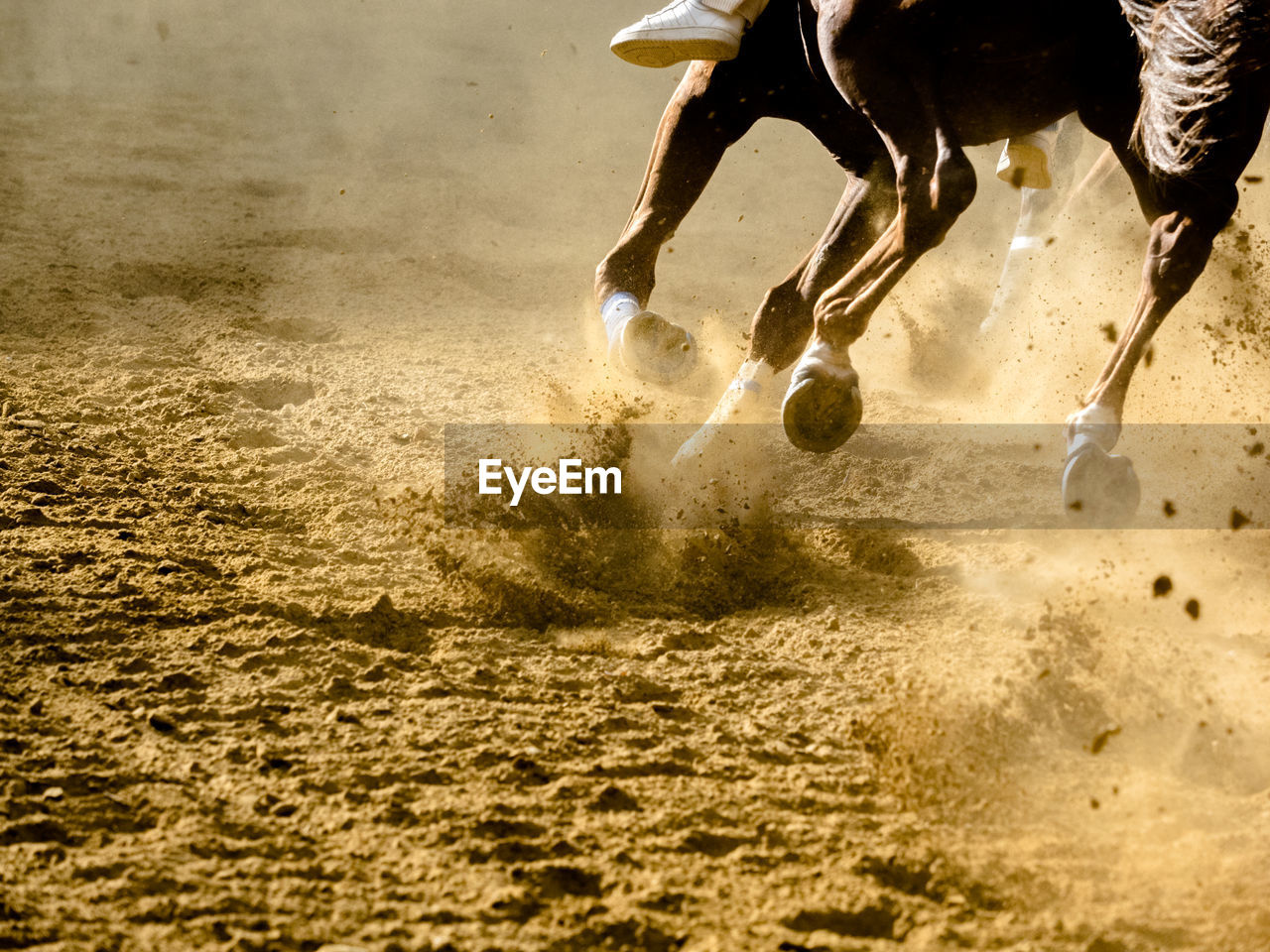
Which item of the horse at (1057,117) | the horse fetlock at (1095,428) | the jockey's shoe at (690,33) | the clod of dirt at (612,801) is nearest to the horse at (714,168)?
the jockey's shoe at (690,33)

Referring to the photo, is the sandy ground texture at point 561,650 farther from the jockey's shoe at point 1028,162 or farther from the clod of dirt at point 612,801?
the jockey's shoe at point 1028,162

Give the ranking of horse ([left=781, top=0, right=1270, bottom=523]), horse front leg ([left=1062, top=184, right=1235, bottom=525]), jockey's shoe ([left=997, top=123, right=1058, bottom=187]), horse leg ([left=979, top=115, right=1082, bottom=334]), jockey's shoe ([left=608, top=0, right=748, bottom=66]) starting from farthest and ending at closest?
horse leg ([left=979, top=115, right=1082, bottom=334]) → jockey's shoe ([left=997, top=123, right=1058, bottom=187]) → jockey's shoe ([left=608, top=0, right=748, bottom=66]) → horse front leg ([left=1062, top=184, right=1235, bottom=525]) → horse ([left=781, top=0, right=1270, bottom=523])

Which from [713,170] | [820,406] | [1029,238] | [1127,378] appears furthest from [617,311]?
[1029,238]

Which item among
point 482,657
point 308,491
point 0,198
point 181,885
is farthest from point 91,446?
point 0,198

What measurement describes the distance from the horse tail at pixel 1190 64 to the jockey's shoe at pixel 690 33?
108 centimetres

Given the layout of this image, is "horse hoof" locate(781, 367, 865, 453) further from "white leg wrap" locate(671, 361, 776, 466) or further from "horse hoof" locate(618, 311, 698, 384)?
"white leg wrap" locate(671, 361, 776, 466)

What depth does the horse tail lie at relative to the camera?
91.7 inches

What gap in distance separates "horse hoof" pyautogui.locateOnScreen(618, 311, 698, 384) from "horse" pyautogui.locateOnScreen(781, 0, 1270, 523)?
1.32ft

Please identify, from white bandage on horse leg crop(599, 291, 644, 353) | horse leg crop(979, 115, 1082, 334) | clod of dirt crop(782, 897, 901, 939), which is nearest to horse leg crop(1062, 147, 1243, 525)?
white bandage on horse leg crop(599, 291, 644, 353)

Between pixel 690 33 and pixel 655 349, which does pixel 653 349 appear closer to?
pixel 655 349

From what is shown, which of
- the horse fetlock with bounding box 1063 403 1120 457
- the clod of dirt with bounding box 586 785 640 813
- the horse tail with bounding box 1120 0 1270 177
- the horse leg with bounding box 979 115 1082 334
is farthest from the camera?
the horse leg with bounding box 979 115 1082 334

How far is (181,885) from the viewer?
1.54m

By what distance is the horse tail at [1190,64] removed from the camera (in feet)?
7.64

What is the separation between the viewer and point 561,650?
2.34 meters
